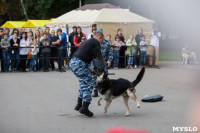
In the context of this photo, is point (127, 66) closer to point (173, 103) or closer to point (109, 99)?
point (173, 103)

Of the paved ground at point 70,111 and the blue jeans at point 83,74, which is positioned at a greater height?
the blue jeans at point 83,74

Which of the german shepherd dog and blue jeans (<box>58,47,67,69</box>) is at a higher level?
the german shepherd dog

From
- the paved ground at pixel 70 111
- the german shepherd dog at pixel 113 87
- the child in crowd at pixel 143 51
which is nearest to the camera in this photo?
the paved ground at pixel 70 111

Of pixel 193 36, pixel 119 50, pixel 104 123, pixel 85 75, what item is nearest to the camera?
pixel 193 36

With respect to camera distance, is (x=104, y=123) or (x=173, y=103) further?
(x=173, y=103)

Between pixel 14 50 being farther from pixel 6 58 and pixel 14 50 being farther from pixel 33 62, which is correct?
pixel 33 62

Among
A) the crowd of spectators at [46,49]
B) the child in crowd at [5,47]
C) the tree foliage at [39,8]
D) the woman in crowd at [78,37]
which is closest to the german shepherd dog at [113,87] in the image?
the crowd of spectators at [46,49]

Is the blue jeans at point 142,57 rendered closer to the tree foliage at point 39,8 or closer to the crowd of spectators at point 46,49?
the crowd of spectators at point 46,49

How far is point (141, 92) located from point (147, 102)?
1981 mm

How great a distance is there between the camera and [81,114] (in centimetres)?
822

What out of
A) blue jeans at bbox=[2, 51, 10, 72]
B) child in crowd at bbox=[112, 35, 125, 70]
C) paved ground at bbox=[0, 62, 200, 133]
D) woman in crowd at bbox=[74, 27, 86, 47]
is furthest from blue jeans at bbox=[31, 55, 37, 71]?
paved ground at bbox=[0, 62, 200, 133]

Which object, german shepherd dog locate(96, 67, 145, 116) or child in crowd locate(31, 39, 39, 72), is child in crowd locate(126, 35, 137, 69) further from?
german shepherd dog locate(96, 67, 145, 116)

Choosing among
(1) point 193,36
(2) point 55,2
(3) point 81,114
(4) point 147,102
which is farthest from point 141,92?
(2) point 55,2

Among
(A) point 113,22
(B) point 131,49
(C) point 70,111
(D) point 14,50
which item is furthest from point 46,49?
(C) point 70,111
